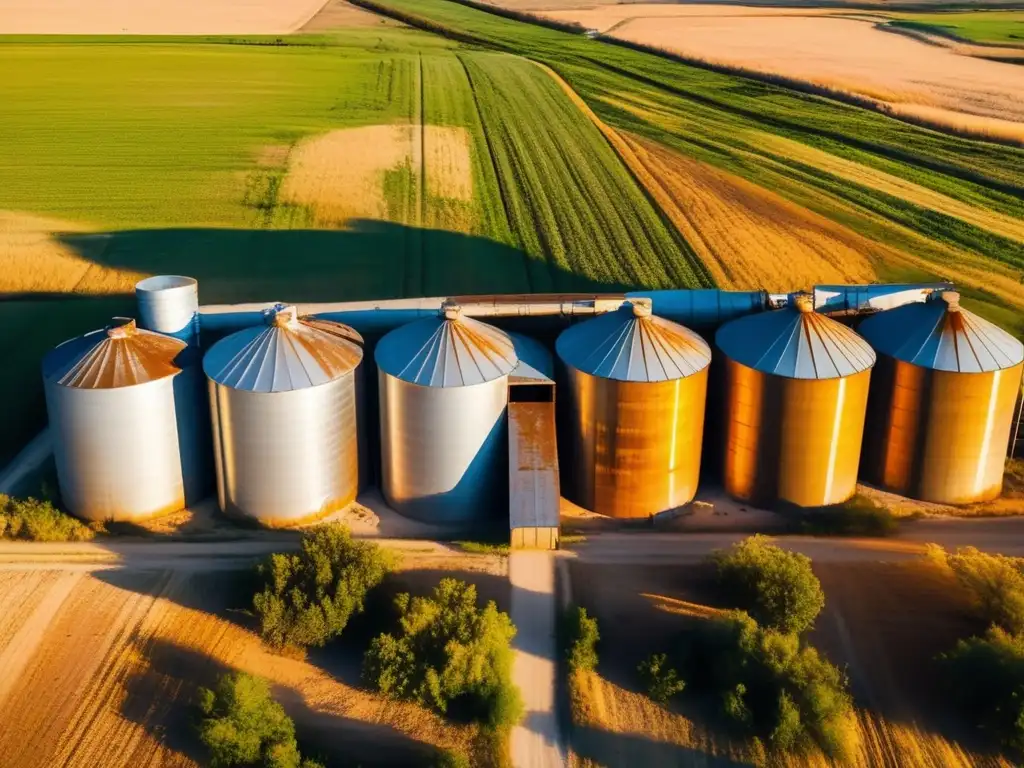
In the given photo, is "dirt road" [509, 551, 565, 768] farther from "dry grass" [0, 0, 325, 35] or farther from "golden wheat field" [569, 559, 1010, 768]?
"dry grass" [0, 0, 325, 35]

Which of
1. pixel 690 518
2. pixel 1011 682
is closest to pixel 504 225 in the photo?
pixel 690 518

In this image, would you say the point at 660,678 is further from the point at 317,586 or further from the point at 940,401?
the point at 940,401

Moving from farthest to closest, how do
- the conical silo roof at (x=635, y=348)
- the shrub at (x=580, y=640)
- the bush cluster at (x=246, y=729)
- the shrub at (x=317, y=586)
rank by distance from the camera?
the conical silo roof at (x=635, y=348) → the shrub at (x=317, y=586) → the shrub at (x=580, y=640) → the bush cluster at (x=246, y=729)

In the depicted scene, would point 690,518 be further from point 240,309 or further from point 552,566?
point 240,309

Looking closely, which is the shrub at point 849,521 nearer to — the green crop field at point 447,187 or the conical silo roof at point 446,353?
the conical silo roof at point 446,353

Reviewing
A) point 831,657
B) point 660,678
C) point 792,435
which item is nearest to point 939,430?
point 792,435

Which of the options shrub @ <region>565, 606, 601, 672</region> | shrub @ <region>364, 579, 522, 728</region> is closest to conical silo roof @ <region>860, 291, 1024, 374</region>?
shrub @ <region>565, 606, 601, 672</region>

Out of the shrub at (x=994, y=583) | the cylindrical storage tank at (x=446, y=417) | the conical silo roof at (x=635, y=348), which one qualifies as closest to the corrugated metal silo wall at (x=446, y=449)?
the cylindrical storage tank at (x=446, y=417)
